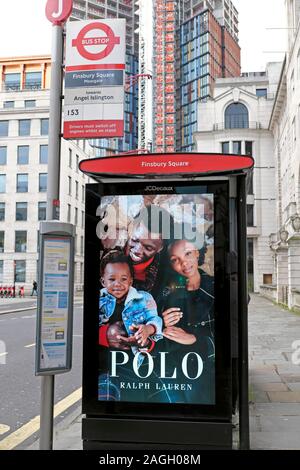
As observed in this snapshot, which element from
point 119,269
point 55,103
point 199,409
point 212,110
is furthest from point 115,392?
point 212,110

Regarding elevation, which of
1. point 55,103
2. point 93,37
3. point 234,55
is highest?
point 234,55

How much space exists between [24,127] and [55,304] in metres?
54.1

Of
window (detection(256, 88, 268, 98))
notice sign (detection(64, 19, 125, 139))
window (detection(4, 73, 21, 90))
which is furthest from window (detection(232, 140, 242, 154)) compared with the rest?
notice sign (detection(64, 19, 125, 139))

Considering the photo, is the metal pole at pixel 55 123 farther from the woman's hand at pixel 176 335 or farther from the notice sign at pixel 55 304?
the woman's hand at pixel 176 335

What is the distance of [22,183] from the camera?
56438 millimetres

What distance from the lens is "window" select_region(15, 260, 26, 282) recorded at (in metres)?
54.0

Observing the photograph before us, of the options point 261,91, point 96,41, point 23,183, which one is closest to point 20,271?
point 23,183

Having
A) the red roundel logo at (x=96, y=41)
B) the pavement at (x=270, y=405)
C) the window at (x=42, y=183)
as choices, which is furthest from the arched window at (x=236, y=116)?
the red roundel logo at (x=96, y=41)

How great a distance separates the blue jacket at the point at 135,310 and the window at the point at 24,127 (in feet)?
173

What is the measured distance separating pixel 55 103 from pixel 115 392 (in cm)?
250

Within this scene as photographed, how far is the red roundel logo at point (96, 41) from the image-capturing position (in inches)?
172

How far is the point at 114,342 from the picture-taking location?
4.19 meters

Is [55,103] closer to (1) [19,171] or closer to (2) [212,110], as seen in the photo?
(2) [212,110]
